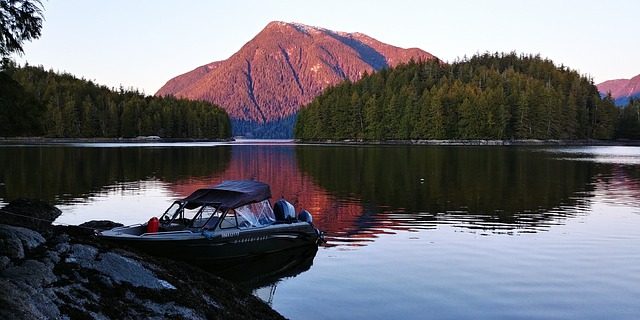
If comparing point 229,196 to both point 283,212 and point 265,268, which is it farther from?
point 265,268

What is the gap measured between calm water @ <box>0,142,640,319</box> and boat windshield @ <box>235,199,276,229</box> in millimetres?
1729

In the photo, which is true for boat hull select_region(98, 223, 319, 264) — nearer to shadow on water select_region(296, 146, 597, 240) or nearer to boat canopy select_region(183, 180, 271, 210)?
boat canopy select_region(183, 180, 271, 210)

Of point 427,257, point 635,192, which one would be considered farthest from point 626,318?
point 635,192

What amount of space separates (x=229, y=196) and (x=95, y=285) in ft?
38.1

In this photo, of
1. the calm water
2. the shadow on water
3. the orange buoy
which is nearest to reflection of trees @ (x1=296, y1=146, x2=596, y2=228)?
the shadow on water

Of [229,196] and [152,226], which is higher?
[229,196]

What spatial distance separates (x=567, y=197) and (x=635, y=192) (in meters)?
8.32

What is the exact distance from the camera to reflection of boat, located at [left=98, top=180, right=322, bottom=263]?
19.3 meters

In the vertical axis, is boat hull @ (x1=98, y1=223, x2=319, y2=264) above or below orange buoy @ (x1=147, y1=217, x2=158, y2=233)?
below

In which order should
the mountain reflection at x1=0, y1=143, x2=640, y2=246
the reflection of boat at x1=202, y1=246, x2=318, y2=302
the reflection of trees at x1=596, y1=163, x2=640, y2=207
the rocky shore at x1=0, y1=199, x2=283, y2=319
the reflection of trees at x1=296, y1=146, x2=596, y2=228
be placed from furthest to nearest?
1. the reflection of trees at x1=596, y1=163, x2=640, y2=207
2. the reflection of trees at x1=296, y1=146, x2=596, y2=228
3. the mountain reflection at x1=0, y1=143, x2=640, y2=246
4. the reflection of boat at x1=202, y1=246, x2=318, y2=302
5. the rocky shore at x1=0, y1=199, x2=283, y2=319

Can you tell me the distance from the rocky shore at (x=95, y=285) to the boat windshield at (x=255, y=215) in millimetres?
6702

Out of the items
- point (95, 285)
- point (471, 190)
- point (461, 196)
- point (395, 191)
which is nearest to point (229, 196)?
point (95, 285)

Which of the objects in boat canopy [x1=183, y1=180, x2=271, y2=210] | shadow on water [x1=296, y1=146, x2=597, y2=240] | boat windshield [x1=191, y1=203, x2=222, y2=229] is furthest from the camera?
shadow on water [x1=296, y1=146, x2=597, y2=240]

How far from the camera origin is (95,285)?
36.9 ft
